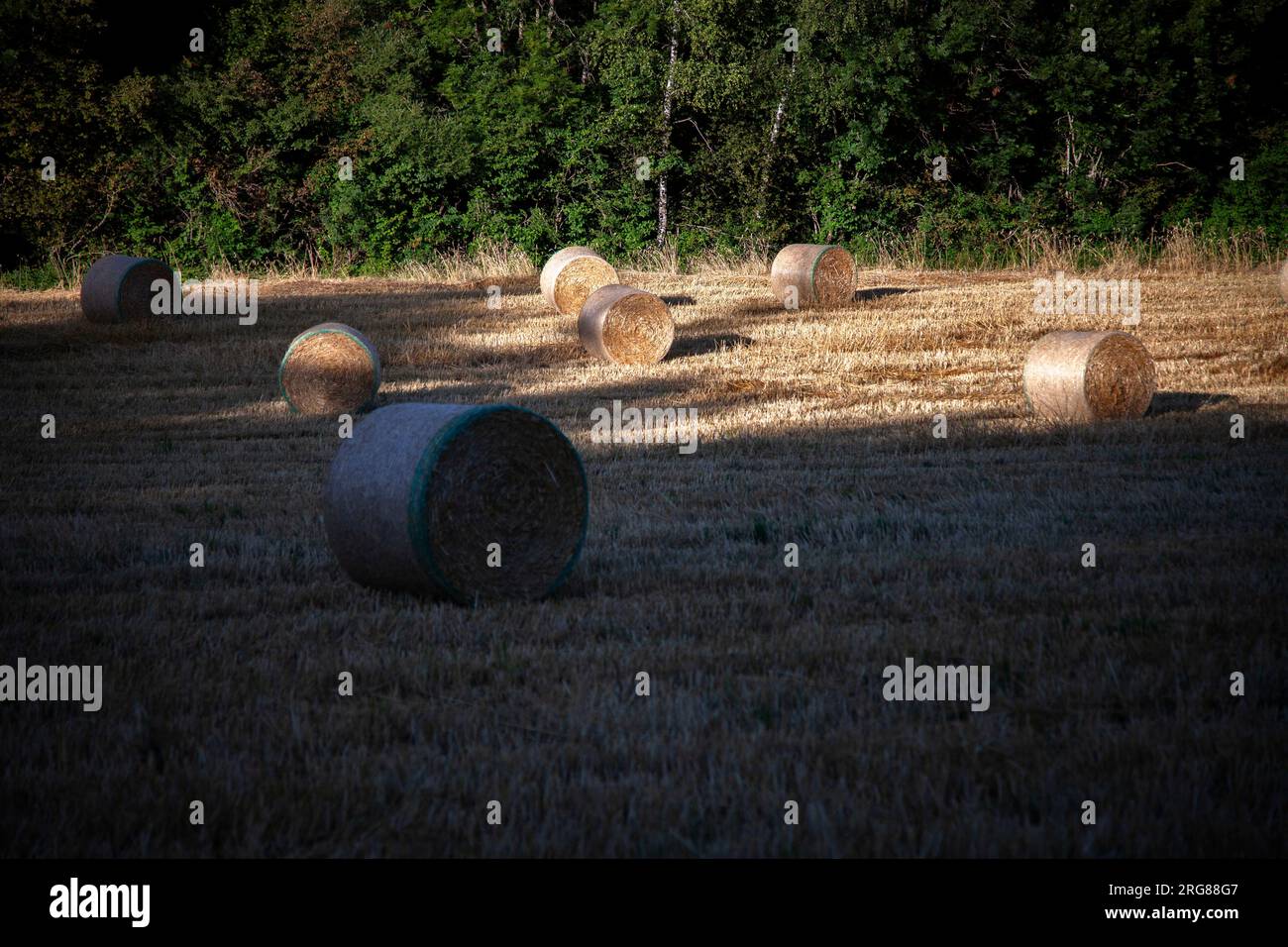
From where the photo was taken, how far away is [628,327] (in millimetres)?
16562

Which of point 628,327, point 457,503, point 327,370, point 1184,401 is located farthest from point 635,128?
point 457,503

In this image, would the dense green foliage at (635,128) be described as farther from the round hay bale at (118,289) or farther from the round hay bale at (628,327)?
the round hay bale at (628,327)

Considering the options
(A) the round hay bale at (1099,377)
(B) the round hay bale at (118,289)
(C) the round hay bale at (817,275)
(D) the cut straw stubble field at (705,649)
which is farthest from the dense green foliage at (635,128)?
(D) the cut straw stubble field at (705,649)

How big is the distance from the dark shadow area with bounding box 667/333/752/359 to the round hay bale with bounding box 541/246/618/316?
9.69ft

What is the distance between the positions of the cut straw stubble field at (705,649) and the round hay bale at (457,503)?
220 mm

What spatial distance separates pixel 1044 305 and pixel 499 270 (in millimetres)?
11144

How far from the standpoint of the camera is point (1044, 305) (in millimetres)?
19625

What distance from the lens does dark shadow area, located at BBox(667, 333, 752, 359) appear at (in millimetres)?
17375

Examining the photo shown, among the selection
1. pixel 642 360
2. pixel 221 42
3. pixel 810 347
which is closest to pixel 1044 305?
pixel 810 347

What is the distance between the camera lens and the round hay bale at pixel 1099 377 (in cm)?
1191

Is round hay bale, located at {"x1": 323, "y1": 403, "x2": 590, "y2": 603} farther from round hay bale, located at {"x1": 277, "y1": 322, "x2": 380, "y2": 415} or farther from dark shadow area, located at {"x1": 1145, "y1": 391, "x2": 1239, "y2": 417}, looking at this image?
dark shadow area, located at {"x1": 1145, "y1": 391, "x2": 1239, "y2": 417}

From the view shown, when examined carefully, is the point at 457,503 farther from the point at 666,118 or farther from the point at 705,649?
the point at 666,118

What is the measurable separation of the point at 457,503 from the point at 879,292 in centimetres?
1640

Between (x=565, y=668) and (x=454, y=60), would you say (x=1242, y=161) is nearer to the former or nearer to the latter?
(x=454, y=60)
